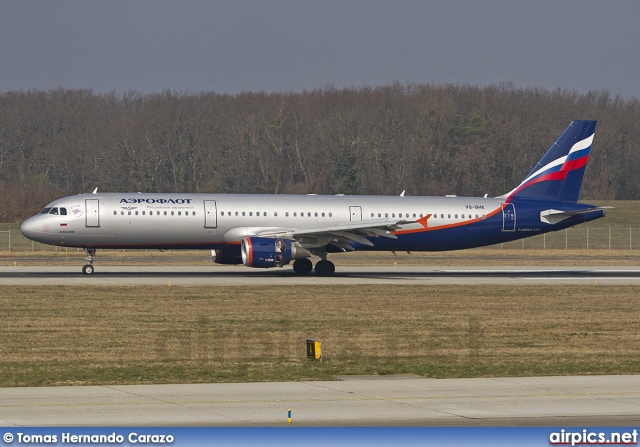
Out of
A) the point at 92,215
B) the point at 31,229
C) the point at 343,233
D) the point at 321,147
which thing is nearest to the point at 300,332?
the point at 343,233

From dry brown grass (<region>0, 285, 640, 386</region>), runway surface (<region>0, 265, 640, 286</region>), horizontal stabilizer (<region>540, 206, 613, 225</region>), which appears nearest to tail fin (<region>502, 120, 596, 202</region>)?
horizontal stabilizer (<region>540, 206, 613, 225</region>)

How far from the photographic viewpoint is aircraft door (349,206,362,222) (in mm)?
47438

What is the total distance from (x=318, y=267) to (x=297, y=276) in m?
1.06

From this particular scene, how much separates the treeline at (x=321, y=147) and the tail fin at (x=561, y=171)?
7385 centimetres

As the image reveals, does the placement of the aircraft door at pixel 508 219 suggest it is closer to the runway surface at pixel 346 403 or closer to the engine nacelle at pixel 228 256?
the engine nacelle at pixel 228 256

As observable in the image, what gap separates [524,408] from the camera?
16703 mm

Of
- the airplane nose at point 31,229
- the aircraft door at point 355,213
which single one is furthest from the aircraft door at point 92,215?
the aircraft door at point 355,213

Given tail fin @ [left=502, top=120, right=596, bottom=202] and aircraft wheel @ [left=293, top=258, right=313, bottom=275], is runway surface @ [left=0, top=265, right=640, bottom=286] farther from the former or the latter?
tail fin @ [left=502, top=120, right=596, bottom=202]

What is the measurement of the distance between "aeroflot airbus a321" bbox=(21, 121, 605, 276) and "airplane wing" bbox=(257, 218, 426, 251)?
4 cm

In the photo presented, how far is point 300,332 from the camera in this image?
27.1 metres

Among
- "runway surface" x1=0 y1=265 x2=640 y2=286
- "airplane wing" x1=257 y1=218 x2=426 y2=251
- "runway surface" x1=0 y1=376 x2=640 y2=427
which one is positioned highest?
"airplane wing" x1=257 y1=218 x2=426 y2=251

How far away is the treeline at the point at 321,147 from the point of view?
133m

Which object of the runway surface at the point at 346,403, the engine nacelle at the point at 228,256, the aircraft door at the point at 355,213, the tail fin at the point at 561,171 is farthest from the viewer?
the tail fin at the point at 561,171

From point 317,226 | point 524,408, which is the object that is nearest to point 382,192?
point 317,226
